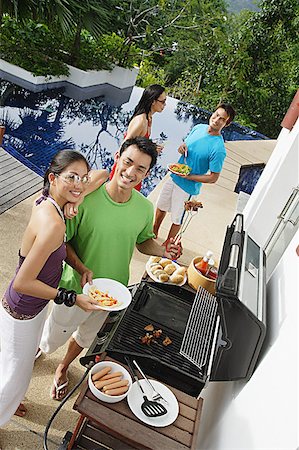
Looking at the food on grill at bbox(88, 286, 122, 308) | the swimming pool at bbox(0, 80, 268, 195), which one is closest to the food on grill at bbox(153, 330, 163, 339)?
the food on grill at bbox(88, 286, 122, 308)

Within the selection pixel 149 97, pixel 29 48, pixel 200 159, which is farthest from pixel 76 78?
pixel 200 159

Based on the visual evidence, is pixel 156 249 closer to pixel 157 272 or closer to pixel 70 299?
pixel 157 272

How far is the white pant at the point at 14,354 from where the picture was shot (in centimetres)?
198

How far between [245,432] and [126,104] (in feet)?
37.3

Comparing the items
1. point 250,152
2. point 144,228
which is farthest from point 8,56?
point 144,228

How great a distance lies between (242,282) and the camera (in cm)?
163

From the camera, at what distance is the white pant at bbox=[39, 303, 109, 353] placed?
2324 mm

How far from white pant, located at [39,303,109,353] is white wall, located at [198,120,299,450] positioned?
77 centimetres

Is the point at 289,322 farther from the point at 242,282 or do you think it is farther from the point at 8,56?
the point at 8,56

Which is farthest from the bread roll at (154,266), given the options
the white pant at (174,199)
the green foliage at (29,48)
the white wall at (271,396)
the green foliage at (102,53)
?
the green foliage at (102,53)

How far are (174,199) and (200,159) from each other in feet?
1.79

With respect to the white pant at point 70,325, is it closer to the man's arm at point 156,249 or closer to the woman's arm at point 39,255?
the man's arm at point 156,249

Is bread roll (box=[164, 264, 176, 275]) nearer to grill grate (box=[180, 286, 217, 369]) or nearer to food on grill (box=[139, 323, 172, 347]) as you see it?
grill grate (box=[180, 286, 217, 369])

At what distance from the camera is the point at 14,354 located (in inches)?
78.6
